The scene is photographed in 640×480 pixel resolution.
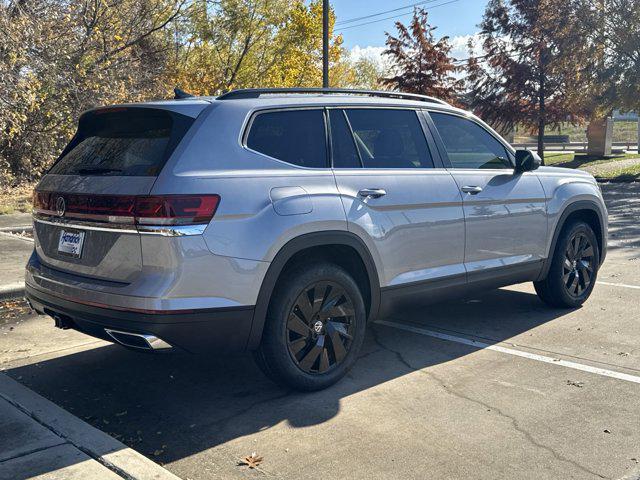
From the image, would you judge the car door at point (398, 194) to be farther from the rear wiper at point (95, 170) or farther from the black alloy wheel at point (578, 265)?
the black alloy wheel at point (578, 265)

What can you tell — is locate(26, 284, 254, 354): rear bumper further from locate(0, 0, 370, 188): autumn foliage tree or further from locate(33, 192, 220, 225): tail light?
locate(0, 0, 370, 188): autumn foliage tree

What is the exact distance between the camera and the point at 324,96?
5039 millimetres

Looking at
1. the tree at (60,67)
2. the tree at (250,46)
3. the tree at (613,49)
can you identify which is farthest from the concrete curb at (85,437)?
the tree at (613,49)

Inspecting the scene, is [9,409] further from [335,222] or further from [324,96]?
[324,96]

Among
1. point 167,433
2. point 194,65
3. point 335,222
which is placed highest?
point 194,65

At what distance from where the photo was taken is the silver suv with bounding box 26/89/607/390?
3.96m

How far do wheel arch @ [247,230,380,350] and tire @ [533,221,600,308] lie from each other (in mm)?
2336

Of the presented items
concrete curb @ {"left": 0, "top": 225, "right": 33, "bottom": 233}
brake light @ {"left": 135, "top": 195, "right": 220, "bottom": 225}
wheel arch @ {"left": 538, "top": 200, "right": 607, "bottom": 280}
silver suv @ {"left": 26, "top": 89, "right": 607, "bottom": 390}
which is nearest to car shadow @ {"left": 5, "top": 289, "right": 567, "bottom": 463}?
silver suv @ {"left": 26, "top": 89, "right": 607, "bottom": 390}

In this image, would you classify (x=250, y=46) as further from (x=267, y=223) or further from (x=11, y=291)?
(x=267, y=223)

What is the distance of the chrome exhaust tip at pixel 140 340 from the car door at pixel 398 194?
142 centimetres

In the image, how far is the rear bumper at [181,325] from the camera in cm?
391

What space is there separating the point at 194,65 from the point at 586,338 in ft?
69.8

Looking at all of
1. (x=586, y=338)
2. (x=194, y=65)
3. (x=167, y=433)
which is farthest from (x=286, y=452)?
(x=194, y=65)

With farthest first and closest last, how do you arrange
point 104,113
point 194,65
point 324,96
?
1. point 194,65
2. point 324,96
3. point 104,113
